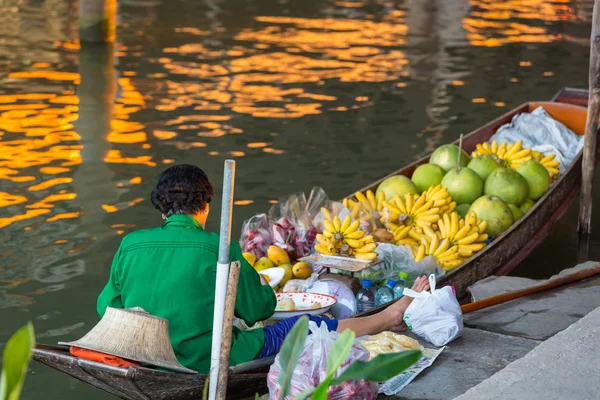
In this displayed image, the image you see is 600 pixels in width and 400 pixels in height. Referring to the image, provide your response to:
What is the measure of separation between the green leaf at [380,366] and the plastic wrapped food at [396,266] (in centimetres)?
309

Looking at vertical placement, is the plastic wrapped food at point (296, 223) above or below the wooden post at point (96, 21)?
below

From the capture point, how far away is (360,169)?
28.8 feet

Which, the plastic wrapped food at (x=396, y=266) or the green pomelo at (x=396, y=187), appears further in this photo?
the green pomelo at (x=396, y=187)

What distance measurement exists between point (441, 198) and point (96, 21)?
8.91m

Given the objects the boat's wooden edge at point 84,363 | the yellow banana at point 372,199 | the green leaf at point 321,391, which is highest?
the green leaf at point 321,391

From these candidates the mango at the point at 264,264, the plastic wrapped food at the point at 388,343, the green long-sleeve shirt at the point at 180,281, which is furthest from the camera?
the mango at the point at 264,264

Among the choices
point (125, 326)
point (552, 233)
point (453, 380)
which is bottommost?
point (552, 233)

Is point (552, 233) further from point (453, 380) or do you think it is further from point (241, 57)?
point (241, 57)

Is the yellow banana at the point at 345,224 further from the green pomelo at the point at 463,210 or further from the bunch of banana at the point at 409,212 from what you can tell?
the green pomelo at the point at 463,210

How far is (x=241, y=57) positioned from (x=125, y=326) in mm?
10401

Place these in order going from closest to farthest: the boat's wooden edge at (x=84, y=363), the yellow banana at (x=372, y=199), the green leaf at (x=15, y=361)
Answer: the green leaf at (x=15, y=361), the boat's wooden edge at (x=84, y=363), the yellow banana at (x=372, y=199)

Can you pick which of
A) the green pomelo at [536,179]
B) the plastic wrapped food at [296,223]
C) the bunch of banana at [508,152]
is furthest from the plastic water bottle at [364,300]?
the bunch of banana at [508,152]

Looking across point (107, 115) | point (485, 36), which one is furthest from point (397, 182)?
point (485, 36)

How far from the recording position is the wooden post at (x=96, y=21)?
13406 mm
